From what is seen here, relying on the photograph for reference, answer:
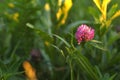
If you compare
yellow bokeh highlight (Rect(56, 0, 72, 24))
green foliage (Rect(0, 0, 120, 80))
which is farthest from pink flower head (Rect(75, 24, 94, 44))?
yellow bokeh highlight (Rect(56, 0, 72, 24))

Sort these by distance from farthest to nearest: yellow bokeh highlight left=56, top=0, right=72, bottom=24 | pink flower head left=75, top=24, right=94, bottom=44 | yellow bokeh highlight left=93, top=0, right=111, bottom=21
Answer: yellow bokeh highlight left=56, top=0, right=72, bottom=24, yellow bokeh highlight left=93, top=0, right=111, bottom=21, pink flower head left=75, top=24, right=94, bottom=44

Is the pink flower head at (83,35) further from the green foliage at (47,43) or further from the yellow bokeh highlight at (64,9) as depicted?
the yellow bokeh highlight at (64,9)

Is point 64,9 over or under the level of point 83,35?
over

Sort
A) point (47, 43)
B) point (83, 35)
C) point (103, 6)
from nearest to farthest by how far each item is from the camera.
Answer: point (83, 35), point (103, 6), point (47, 43)

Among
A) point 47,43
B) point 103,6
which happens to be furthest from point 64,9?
point 103,6

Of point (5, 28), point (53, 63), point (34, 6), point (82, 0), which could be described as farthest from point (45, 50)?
point (82, 0)

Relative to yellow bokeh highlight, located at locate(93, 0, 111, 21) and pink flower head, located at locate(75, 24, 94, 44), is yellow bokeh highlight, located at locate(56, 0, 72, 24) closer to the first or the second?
yellow bokeh highlight, located at locate(93, 0, 111, 21)

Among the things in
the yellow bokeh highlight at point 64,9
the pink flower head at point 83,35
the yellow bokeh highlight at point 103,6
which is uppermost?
the yellow bokeh highlight at point 64,9

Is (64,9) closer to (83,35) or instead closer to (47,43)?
(47,43)

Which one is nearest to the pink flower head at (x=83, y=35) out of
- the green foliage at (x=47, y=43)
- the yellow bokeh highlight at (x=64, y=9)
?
the green foliage at (x=47, y=43)

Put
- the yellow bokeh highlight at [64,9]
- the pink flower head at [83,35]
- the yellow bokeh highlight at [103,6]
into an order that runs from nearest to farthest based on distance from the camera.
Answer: the pink flower head at [83,35], the yellow bokeh highlight at [103,6], the yellow bokeh highlight at [64,9]

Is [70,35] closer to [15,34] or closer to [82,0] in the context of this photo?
[15,34]

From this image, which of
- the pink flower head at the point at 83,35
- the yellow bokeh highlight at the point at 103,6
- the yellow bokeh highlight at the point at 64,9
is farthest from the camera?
the yellow bokeh highlight at the point at 64,9
